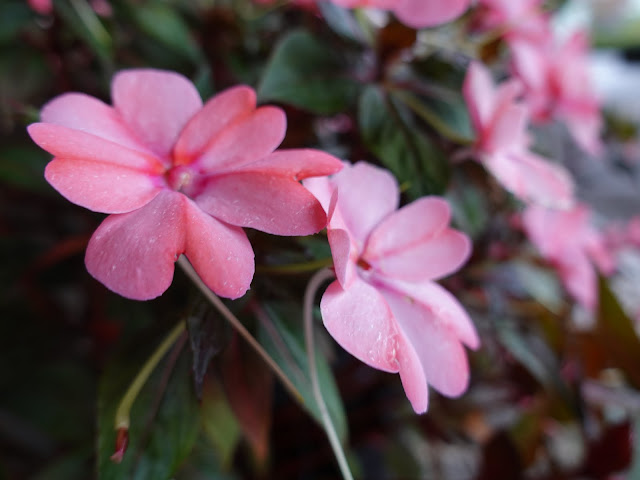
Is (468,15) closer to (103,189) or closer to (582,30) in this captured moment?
(582,30)

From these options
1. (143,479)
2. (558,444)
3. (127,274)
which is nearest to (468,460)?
(558,444)

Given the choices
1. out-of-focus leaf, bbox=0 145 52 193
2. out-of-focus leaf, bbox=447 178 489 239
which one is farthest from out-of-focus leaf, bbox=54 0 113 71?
→ out-of-focus leaf, bbox=447 178 489 239

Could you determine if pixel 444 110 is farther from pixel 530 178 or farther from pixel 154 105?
pixel 154 105

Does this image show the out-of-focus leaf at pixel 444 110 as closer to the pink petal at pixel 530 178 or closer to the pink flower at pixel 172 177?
the pink petal at pixel 530 178

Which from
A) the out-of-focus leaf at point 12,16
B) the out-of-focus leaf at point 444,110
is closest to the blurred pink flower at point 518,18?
the out-of-focus leaf at point 444,110

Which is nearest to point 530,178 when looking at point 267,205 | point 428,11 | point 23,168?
point 428,11

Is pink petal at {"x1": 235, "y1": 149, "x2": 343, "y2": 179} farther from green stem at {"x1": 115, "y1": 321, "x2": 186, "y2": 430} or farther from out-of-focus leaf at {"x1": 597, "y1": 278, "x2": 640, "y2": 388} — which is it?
out-of-focus leaf at {"x1": 597, "y1": 278, "x2": 640, "y2": 388}
